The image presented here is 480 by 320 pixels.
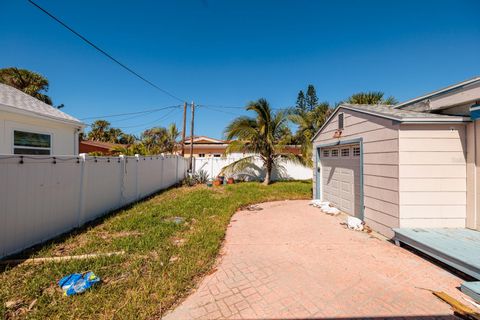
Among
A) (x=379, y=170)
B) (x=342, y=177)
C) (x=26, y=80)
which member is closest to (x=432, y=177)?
(x=379, y=170)

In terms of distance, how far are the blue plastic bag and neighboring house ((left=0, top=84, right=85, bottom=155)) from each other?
17.0 feet

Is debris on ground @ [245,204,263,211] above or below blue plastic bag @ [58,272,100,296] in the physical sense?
below

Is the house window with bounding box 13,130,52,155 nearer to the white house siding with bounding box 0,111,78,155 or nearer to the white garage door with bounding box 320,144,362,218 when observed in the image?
the white house siding with bounding box 0,111,78,155

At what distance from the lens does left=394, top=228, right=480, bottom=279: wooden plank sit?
2.94 metres

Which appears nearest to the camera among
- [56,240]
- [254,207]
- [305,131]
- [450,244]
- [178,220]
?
[450,244]

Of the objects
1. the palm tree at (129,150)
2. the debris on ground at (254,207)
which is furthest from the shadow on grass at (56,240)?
the palm tree at (129,150)

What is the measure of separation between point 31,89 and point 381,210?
66.2ft

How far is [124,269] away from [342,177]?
653 cm

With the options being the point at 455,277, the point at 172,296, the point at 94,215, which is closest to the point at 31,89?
the point at 94,215

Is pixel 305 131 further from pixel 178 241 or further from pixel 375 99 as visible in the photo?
pixel 178 241

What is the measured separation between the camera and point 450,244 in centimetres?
350

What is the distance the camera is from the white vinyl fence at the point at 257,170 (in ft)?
46.6

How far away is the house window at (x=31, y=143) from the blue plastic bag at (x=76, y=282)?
17.8 ft

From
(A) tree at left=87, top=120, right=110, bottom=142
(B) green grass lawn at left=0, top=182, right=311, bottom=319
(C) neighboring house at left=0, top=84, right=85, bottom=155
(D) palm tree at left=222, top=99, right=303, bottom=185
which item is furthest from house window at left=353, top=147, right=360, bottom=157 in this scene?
(A) tree at left=87, top=120, right=110, bottom=142
